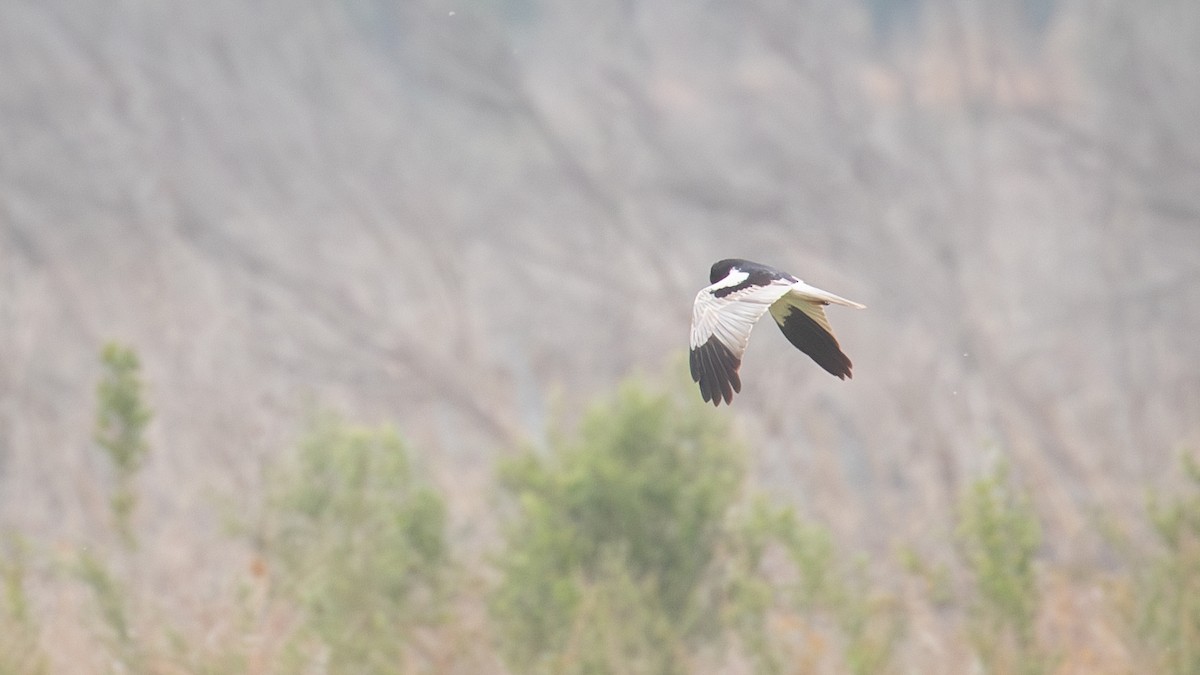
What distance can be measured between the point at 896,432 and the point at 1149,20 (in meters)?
5.78

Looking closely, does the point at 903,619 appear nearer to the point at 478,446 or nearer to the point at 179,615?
the point at 179,615

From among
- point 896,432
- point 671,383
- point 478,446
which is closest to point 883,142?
point 896,432

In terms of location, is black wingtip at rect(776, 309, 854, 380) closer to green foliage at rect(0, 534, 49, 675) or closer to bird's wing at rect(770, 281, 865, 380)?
bird's wing at rect(770, 281, 865, 380)

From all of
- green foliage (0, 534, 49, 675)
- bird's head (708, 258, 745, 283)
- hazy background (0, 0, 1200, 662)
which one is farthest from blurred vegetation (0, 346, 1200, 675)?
hazy background (0, 0, 1200, 662)

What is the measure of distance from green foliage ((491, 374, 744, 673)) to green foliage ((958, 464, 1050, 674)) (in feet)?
5.01

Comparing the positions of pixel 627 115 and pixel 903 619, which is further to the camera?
pixel 627 115

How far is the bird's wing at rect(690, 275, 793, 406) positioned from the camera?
3.44 meters

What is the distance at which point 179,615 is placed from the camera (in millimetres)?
6715

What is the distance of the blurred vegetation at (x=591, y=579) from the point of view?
6.05 metres

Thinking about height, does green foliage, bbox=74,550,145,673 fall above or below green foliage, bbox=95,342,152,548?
below

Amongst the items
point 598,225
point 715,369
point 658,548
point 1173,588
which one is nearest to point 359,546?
point 658,548

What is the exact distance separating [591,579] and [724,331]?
213 inches

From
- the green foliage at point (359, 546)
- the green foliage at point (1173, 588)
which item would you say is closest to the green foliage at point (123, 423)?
the green foliage at point (359, 546)

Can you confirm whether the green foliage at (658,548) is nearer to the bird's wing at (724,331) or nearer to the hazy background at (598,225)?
the bird's wing at (724,331)
